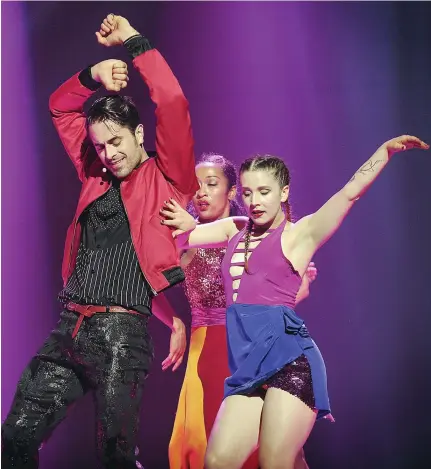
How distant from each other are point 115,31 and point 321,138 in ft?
5.37

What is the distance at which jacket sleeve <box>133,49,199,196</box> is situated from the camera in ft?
9.07

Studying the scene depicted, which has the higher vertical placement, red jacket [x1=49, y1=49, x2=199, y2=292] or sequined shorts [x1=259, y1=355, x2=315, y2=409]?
red jacket [x1=49, y1=49, x2=199, y2=292]

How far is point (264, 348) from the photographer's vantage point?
2729 mm

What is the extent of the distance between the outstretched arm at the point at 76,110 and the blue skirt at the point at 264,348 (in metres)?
0.87

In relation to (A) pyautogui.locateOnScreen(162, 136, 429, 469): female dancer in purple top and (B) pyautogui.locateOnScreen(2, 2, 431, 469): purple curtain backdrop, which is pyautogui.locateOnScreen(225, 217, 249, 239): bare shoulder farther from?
(B) pyautogui.locateOnScreen(2, 2, 431, 469): purple curtain backdrop

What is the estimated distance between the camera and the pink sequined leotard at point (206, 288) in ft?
11.7

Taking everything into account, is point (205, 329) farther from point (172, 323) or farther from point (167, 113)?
point (167, 113)

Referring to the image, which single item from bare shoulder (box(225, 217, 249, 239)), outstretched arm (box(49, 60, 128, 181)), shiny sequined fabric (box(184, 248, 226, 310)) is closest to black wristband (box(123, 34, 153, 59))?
outstretched arm (box(49, 60, 128, 181))

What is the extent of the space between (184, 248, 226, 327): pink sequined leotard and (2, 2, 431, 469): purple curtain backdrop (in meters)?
0.82

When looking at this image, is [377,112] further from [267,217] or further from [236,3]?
[267,217]

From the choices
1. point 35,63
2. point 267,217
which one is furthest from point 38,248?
point 267,217

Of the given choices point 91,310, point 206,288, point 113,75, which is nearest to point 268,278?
point 91,310

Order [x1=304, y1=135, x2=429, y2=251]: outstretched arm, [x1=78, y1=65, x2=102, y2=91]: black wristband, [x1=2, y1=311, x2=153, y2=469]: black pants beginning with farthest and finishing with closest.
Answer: [x1=78, y1=65, x2=102, y2=91]: black wristband
[x1=304, y1=135, x2=429, y2=251]: outstretched arm
[x1=2, y1=311, x2=153, y2=469]: black pants

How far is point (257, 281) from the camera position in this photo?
2.84 meters
